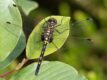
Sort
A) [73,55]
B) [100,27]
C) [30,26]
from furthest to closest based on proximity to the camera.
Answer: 1. [100,27]
2. [73,55]
3. [30,26]

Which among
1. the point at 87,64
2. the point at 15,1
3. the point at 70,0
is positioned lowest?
the point at 87,64

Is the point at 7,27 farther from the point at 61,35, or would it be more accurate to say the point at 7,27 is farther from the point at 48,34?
the point at 48,34

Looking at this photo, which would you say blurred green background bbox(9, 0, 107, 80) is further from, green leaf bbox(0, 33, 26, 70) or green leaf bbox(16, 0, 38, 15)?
green leaf bbox(0, 33, 26, 70)

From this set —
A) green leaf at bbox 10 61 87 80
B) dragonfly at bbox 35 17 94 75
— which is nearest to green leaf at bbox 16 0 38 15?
dragonfly at bbox 35 17 94 75

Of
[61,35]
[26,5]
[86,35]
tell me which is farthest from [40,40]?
[86,35]

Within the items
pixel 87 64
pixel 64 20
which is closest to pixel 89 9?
pixel 87 64

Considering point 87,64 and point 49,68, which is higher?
point 49,68

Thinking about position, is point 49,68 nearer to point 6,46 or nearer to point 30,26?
point 6,46
